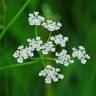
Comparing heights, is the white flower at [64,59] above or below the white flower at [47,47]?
below

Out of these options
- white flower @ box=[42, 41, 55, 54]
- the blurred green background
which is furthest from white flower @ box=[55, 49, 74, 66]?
the blurred green background

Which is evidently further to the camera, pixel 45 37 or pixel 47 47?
pixel 45 37

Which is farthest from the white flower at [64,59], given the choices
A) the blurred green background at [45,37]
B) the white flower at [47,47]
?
the blurred green background at [45,37]

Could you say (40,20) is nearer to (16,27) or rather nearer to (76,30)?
(16,27)

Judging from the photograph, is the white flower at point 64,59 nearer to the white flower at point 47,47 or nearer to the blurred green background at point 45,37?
the white flower at point 47,47

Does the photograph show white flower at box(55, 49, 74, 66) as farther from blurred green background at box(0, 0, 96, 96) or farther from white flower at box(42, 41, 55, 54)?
blurred green background at box(0, 0, 96, 96)

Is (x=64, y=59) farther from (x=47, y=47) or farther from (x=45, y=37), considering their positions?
(x=45, y=37)

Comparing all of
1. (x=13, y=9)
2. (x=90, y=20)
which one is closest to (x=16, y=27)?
(x=13, y=9)

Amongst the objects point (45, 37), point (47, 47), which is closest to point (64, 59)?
point (47, 47)
